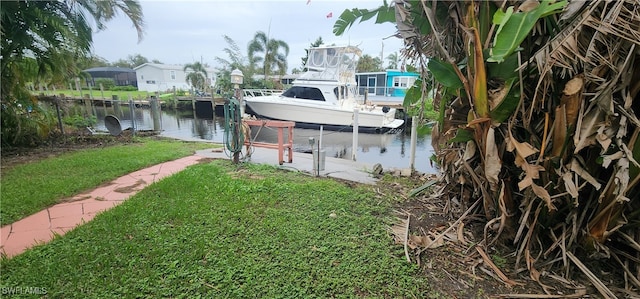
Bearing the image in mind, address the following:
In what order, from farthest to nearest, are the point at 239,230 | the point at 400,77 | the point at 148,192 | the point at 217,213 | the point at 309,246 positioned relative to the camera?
the point at 400,77 < the point at 148,192 < the point at 217,213 < the point at 239,230 < the point at 309,246

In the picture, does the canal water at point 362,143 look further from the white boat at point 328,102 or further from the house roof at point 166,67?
the house roof at point 166,67

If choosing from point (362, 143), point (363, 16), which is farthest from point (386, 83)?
point (363, 16)

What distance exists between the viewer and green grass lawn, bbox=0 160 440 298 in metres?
2.05

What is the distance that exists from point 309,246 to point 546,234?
1.90 meters

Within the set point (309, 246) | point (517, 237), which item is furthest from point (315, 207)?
point (517, 237)

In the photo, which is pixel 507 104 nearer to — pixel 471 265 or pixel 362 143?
pixel 471 265

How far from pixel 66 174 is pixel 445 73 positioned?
216 inches

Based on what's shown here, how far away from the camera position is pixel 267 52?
2536 centimetres

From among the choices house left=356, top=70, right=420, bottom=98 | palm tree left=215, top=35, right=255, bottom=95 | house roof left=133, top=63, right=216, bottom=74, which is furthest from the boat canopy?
house roof left=133, top=63, right=216, bottom=74

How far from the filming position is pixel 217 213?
322 cm

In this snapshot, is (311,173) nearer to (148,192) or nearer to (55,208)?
(148,192)

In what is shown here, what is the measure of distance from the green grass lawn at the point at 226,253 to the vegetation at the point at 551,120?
3.29ft

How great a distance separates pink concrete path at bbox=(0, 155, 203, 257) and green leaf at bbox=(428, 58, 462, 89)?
3.70 m

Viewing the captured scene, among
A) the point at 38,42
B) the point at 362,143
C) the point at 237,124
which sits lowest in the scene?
the point at 362,143
